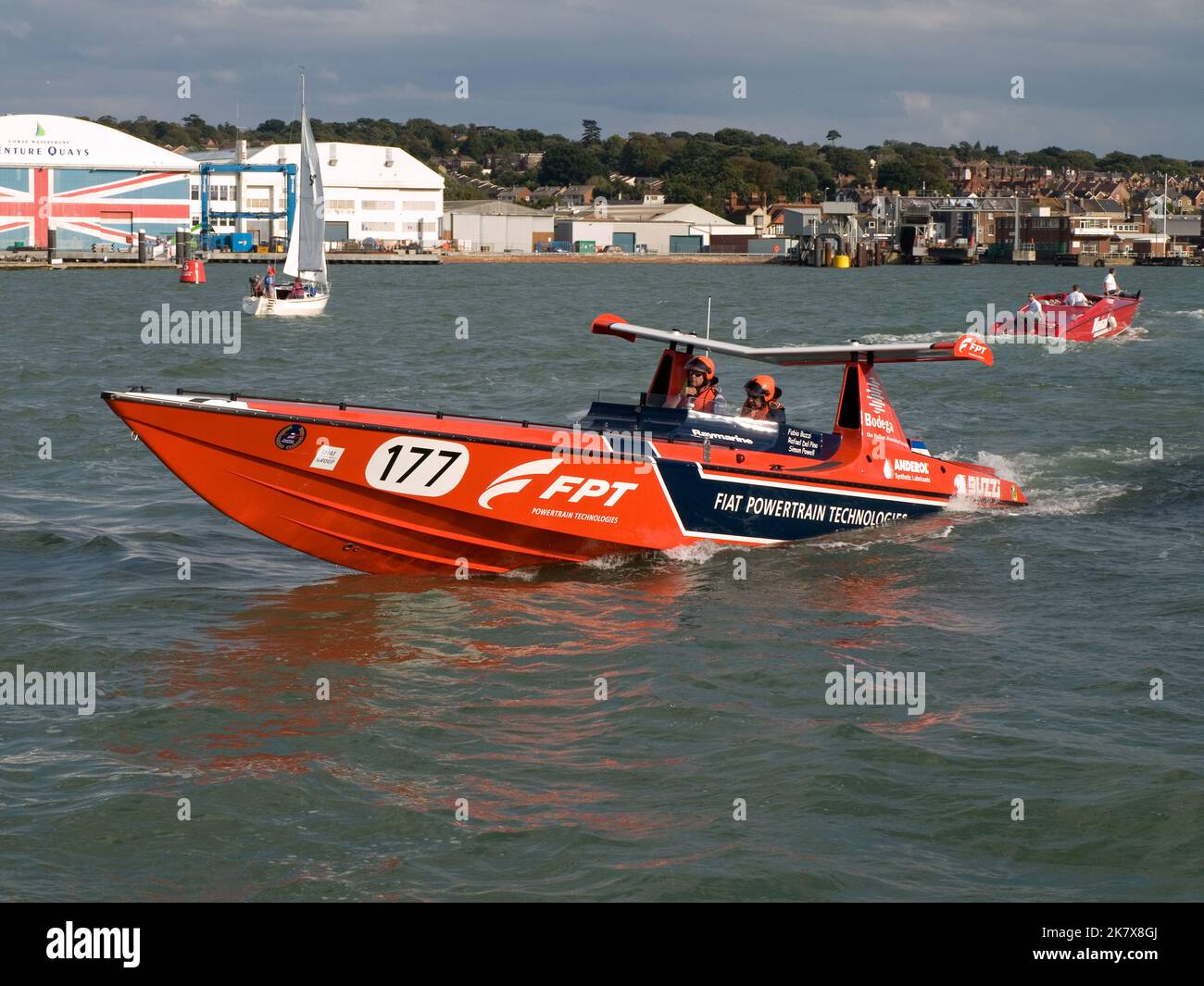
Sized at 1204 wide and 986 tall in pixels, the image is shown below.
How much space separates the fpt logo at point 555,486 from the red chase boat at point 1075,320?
32.3 meters

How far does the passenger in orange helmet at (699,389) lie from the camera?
52.0 feet

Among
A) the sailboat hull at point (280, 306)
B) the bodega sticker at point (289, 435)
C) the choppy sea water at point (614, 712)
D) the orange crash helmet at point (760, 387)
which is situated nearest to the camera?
the choppy sea water at point (614, 712)

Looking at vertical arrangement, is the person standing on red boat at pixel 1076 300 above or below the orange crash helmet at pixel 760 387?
above

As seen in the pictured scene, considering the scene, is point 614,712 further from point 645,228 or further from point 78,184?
point 645,228

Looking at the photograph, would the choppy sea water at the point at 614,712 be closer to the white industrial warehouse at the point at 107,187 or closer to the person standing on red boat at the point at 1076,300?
the person standing on red boat at the point at 1076,300

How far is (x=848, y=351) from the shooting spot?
15984 millimetres

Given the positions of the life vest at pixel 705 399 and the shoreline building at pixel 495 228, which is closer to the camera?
the life vest at pixel 705 399

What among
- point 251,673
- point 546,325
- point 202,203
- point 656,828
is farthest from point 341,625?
point 202,203

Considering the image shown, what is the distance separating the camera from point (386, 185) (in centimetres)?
14012

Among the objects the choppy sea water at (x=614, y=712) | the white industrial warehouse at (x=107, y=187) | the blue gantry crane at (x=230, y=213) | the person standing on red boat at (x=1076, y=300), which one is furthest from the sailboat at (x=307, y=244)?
the white industrial warehouse at (x=107, y=187)

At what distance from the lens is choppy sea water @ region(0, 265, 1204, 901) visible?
8.60 m

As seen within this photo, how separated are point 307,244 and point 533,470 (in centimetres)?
4791

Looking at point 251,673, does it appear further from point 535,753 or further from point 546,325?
point 546,325

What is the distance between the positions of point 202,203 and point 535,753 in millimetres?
110888
